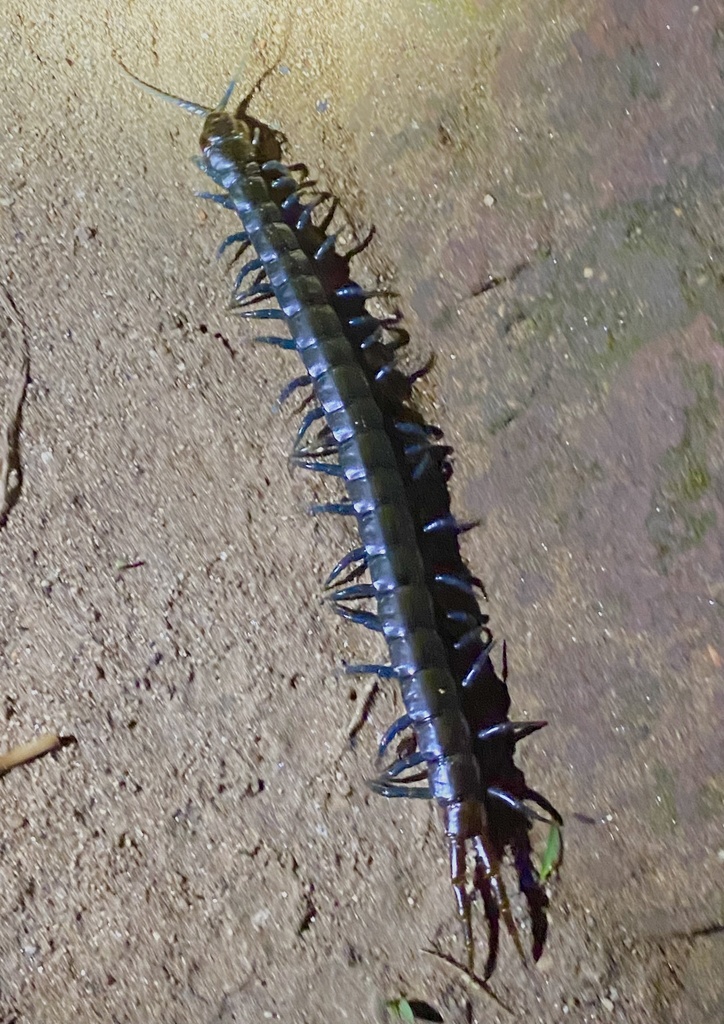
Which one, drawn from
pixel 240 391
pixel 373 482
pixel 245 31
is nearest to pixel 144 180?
pixel 245 31

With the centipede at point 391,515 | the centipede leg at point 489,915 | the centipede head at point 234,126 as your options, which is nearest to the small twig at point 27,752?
the centipede at point 391,515

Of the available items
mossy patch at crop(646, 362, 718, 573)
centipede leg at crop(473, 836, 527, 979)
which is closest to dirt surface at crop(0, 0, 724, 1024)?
mossy patch at crop(646, 362, 718, 573)

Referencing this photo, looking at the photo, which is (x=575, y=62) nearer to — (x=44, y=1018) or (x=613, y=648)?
(x=613, y=648)

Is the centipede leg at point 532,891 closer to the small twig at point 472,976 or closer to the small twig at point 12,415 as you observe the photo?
the small twig at point 472,976

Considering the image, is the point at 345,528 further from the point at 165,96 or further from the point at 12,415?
the point at 165,96

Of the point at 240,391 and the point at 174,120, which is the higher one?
the point at 174,120

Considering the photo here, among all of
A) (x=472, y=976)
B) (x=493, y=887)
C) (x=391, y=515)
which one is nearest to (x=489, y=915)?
(x=493, y=887)

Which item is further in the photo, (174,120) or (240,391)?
(174,120)
